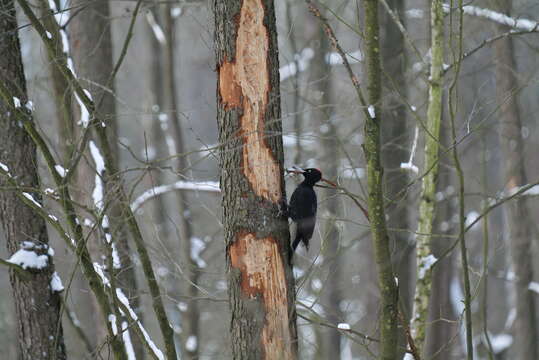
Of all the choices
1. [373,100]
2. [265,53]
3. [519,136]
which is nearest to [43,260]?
[265,53]

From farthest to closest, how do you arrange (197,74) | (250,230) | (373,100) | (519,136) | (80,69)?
1. (197,74)
2. (519,136)
3. (80,69)
4. (250,230)
5. (373,100)

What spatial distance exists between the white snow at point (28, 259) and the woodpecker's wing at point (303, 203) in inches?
74.1

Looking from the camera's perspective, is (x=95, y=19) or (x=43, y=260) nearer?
(x=43, y=260)

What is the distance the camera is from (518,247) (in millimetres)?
9203

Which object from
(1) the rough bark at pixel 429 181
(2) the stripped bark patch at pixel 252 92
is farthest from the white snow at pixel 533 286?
(2) the stripped bark patch at pixel 252 92

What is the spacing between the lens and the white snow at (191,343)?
8.90m

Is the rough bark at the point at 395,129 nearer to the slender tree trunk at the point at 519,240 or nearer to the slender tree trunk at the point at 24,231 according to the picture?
the slender tree trunk at the point at 519,240

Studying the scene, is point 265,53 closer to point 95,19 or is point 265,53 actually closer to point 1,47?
point 1,47

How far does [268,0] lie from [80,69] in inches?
123

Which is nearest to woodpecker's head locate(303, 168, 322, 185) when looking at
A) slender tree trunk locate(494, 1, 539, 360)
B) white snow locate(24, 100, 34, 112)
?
white snow locate(24, 100, 34, 112)

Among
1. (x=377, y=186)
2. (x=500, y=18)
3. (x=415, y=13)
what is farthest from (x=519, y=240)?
(x=377, y=186)

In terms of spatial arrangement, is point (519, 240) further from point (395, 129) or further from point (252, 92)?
point (252, 92)

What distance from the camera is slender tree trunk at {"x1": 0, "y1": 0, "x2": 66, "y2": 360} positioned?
477 centimetres

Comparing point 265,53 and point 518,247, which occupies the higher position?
point 518,247
